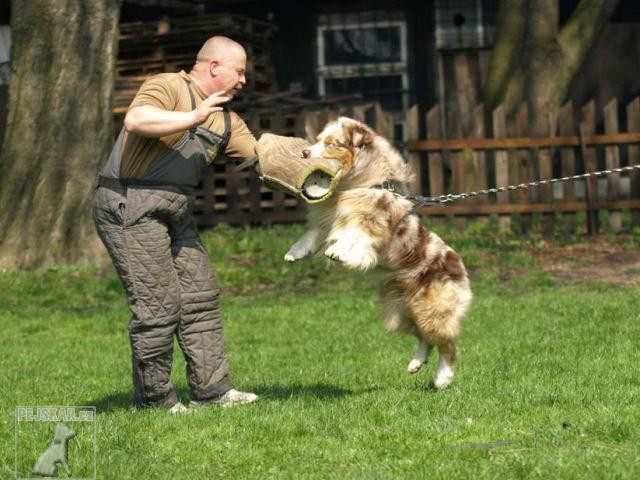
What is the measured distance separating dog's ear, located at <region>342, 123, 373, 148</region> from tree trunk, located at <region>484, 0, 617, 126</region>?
10081 millimetres

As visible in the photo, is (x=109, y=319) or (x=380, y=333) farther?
(x=109, y=319)

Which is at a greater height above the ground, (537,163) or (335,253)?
(537,163)

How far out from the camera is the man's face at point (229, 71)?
7906mm

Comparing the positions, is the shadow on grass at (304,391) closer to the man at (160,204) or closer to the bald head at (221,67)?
the man at (160,204)

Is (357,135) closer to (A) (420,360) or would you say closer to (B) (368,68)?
(A) (420,360)

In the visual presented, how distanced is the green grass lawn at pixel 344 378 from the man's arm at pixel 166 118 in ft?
5.02

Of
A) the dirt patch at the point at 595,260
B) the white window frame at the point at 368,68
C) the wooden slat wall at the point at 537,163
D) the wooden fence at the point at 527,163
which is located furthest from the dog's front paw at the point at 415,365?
the white window frame at the point at 368,68

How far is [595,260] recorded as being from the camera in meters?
15.7

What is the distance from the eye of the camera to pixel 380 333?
1196cm

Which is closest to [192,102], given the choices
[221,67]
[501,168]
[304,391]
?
[221,67]

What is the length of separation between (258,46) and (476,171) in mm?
7157

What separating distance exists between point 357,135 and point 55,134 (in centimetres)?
751

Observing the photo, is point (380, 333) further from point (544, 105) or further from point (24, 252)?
point (544, 105)

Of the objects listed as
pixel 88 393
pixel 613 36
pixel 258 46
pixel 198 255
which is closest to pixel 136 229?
pixel 198 255
